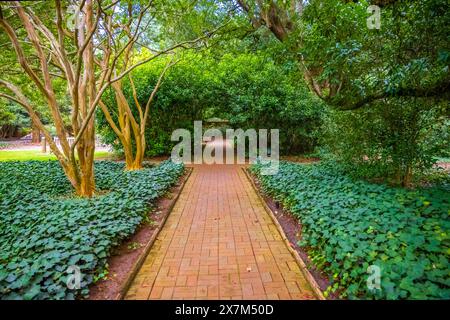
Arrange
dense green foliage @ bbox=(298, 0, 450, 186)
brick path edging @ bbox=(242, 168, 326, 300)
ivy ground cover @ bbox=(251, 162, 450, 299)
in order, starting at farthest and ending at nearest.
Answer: dense green foliage @ bbox=(298, 0, 450, 186) → brick path edging @ bbox=(242, 168, 326, 300) → ivy ground cover @ bbox=(251, 162, 450, 299)

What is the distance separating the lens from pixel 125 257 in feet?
13.2

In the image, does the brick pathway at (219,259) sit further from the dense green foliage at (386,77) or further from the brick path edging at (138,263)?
the dense green foliage at (386,77)

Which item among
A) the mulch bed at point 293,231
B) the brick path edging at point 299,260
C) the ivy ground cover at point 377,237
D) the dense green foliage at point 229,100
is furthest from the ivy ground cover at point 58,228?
the dense green foliage at point 229,100

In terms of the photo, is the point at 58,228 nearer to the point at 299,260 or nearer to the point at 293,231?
the point at 299,260

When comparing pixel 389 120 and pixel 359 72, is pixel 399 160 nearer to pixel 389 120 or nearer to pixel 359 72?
pixel 389 120

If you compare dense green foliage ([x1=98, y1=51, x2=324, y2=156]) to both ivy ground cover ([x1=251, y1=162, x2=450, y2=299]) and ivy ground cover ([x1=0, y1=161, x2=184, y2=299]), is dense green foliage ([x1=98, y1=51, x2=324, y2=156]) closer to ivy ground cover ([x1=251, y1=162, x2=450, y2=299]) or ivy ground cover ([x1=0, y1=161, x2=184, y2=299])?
ivy ground cover ([x1=0, y1=161, x2=184, y2=299])

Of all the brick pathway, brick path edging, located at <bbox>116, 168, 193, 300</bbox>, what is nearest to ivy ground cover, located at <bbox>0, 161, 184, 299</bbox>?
brick path edging, located at <bbox>116, 168, 193, 300</bbox>

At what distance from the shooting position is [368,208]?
456 cm

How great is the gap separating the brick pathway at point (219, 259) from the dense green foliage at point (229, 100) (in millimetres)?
7213

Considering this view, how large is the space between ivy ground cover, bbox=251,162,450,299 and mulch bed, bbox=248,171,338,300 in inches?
3.3

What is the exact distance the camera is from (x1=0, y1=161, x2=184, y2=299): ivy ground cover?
2999 mm

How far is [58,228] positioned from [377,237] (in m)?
4.43

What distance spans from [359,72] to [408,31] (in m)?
0.97

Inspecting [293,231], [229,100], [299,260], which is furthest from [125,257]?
[229,100]
